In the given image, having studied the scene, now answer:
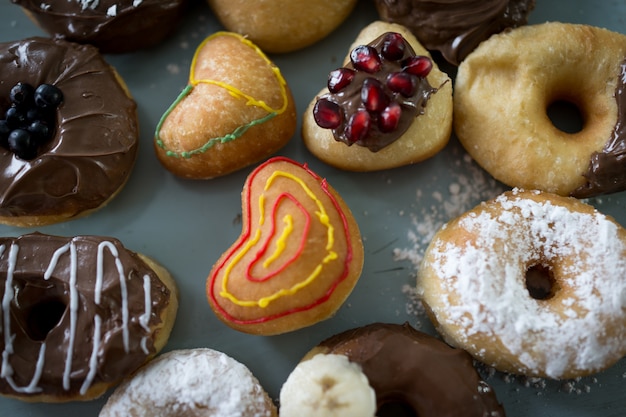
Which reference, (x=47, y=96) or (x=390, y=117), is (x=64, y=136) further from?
(x=390, y=117)

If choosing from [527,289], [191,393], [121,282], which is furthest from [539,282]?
[121,282]

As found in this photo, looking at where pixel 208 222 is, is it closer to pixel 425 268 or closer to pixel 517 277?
pixel 425 268

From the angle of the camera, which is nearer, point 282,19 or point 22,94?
point 22,94

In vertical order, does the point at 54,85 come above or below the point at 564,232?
above

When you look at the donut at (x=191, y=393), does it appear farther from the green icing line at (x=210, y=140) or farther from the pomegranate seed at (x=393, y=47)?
the pomegranate seed at (x=393, y=47)

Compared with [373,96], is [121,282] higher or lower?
lower

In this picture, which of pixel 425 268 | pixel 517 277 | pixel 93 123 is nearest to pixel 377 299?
pixel 425 268
